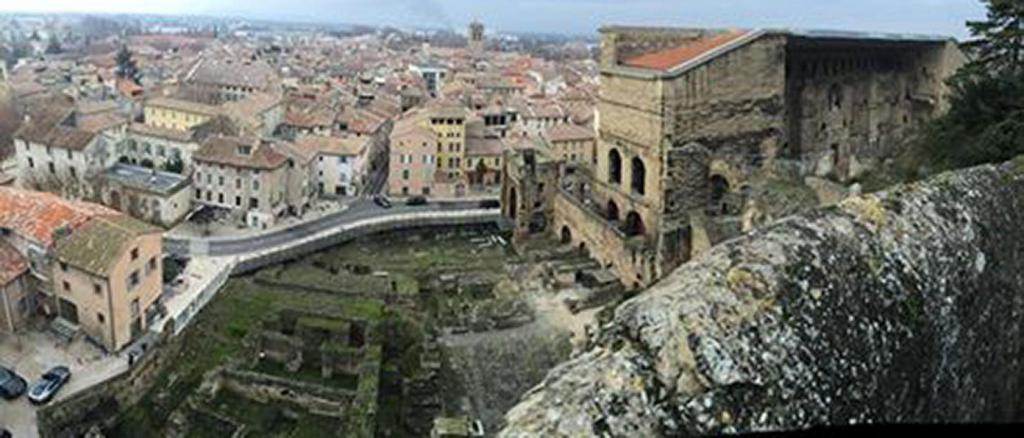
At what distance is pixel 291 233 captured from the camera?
36.4 metres

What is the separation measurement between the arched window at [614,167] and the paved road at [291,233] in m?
10.1

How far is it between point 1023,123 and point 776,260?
16.0 m

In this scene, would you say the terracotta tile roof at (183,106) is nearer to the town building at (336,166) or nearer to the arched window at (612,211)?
the town building at (336,166)

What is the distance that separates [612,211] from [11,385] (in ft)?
66.6

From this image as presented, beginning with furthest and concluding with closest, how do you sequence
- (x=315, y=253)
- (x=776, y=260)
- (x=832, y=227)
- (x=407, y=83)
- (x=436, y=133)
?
(x=407, y=83) → (x=436, y=133) → (x=315, y=253) → (x=832, y=227) → (x=776, y=260)

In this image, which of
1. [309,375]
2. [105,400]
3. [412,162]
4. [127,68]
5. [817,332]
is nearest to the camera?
[817,332]

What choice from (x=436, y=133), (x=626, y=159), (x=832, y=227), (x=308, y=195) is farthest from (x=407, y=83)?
(x=832, y=227)

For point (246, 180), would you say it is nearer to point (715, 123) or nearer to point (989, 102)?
point (715, 123)

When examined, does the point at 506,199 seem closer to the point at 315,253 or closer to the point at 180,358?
the point at 315,253

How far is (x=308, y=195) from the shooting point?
40562mm

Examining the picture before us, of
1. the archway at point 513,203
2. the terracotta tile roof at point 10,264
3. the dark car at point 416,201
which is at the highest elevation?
the terracotta tile roof at point 10,264

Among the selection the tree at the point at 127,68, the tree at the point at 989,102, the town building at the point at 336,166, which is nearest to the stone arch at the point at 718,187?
the tree at the point at 989,102

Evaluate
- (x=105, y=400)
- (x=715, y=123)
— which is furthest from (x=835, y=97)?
(x=105, y=400)

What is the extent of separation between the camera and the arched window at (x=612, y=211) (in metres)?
33.1
